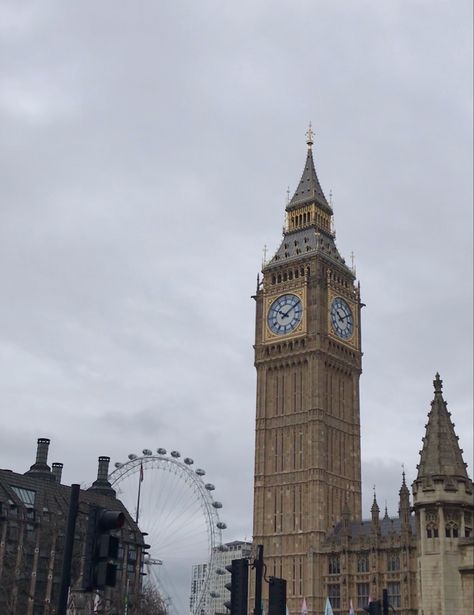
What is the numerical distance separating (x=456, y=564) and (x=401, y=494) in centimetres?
6991

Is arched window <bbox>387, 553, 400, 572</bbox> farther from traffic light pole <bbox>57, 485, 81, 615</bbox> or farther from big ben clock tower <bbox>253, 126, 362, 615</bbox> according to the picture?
traffic light pole <bbox>57, 485, 81, 615</bbox>

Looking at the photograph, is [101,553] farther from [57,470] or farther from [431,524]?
[57,470]

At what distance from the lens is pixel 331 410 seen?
391 ft

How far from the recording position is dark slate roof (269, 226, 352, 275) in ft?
415

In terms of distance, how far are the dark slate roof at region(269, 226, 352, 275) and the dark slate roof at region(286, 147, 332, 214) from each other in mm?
4890

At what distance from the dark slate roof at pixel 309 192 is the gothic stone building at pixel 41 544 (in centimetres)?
5482

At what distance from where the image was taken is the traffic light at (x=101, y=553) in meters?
16.1

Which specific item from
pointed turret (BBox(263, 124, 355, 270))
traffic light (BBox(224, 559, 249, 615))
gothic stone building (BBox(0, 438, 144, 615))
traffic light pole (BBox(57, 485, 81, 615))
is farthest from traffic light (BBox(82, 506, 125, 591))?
pointed turret (BBox(263, 124, 355, 270))

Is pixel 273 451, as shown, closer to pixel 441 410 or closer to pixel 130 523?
pixel 130 523

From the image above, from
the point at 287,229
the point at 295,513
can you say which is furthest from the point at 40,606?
the point at 287,229

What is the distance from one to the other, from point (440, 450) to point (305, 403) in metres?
80.4

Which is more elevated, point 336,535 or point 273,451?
point 273,451

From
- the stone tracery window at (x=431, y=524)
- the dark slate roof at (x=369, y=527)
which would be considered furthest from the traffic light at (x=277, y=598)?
the dark slate roof at (x=369, y=527)

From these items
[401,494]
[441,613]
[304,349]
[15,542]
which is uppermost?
[304,349]
